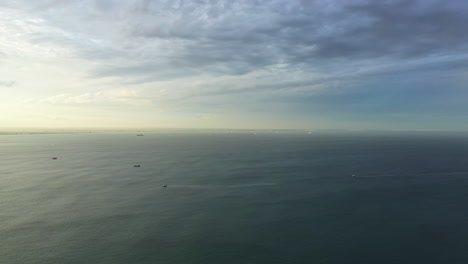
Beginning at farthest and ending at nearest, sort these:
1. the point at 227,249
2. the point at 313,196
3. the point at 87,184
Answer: the point at 87,184 < the point at 313,196 < the point at 227,249

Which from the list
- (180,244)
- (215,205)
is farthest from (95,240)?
(215,205)

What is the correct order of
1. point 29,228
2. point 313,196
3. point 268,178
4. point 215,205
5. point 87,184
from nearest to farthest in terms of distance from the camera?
point 29,228, point 215,205, point 313,196, point 87,184, point 268,178

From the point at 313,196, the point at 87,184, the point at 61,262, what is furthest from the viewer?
A: the point at 87,184

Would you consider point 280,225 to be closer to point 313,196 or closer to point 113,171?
point 313,196

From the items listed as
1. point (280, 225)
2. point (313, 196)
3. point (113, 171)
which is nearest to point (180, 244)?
point (280, 225)

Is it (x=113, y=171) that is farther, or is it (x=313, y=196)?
(x=113, y=171)

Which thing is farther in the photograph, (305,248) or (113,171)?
(113,171)

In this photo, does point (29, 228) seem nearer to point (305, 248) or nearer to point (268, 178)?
point (305, 248)

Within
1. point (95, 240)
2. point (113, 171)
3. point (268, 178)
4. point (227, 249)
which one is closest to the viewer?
point (227, 249)
